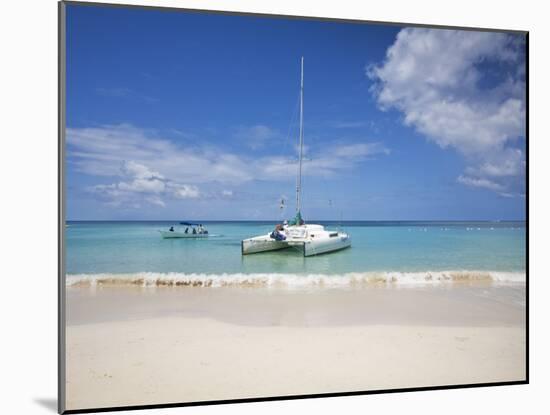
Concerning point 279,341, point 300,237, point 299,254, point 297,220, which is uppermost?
point 297,220

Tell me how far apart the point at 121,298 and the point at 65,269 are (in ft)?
1.37

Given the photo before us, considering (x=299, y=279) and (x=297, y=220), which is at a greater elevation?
(x=297, y=220)

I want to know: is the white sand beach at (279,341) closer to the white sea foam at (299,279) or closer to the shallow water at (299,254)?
the white sea foam at (299,279)

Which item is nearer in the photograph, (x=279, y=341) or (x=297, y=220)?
(x=279, y=341)

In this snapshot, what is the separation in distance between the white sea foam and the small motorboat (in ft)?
0.81

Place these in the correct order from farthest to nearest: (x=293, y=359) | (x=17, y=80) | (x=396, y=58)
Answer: (x=396, y=58), (x=293, y=359), (x=17, y=80)

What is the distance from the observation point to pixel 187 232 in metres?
Result: 3.51

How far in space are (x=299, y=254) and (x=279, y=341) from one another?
62 cm

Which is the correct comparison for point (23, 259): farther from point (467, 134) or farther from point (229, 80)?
point (467, 134)

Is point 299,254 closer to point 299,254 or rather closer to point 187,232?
point 299,254

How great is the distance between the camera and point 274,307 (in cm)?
342

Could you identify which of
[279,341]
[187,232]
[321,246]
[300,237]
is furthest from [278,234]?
[279,341]

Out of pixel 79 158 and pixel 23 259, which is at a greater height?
pixel 79 158
